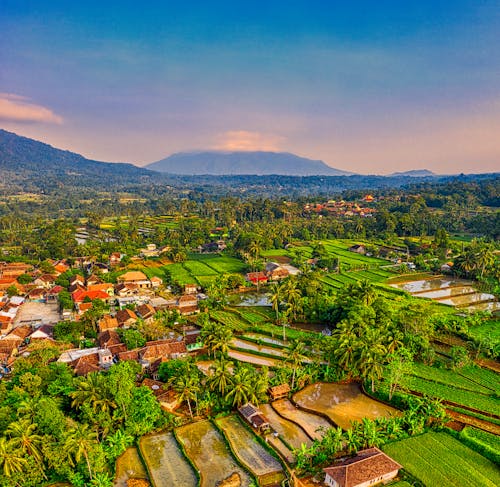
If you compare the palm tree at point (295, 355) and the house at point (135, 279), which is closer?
the palm tree at point (295, 355)

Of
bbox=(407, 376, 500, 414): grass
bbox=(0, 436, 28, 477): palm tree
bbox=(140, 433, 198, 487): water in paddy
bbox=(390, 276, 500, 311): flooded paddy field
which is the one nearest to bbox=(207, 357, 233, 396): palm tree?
bbox=(140, 433, 198, 487): water in paddy

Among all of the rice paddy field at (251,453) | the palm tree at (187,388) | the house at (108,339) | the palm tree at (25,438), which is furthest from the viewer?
the house at (108,339)

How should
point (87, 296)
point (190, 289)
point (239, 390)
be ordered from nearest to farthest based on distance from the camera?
point (239, 390)
point (87, 296)
point (190, 289)

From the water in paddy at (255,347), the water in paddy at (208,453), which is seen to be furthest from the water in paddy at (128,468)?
the water in paddy at (255,347)

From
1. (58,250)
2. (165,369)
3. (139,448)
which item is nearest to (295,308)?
(165,369)

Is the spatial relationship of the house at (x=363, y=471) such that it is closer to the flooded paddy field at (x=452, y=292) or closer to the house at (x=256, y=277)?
the flooded paddy field at (x=452, y=292)

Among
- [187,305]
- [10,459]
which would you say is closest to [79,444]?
[10,459]

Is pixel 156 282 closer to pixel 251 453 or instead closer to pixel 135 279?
pixel 135 279
